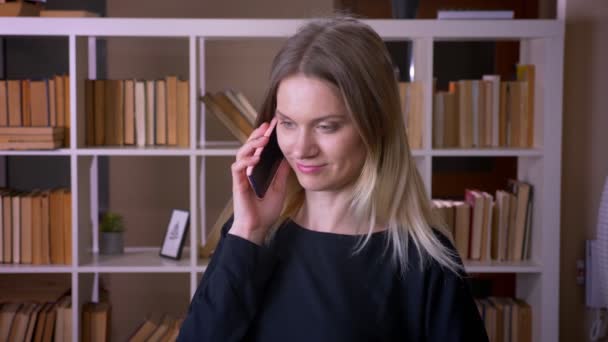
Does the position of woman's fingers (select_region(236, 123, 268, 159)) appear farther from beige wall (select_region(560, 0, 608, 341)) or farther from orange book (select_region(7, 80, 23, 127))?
beige wall (select_region(560, 0, 608, 341))

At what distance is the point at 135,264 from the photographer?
320cm

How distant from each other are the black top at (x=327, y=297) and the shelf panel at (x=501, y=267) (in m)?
1.85

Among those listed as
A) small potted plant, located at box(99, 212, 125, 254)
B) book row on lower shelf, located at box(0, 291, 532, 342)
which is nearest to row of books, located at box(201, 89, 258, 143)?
small potted plant, located at box(99, 212, 125, 254)

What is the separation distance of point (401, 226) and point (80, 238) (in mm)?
2084

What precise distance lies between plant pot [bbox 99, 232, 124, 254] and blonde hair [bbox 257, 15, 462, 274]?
6.79 ft

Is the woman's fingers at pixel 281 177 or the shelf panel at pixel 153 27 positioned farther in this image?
the shelf panel at pixel 153 27

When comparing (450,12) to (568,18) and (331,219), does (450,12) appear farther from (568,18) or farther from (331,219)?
(331,219)

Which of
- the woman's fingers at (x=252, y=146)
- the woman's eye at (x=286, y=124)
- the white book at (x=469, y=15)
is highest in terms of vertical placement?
the white book at (x=469, y=15)

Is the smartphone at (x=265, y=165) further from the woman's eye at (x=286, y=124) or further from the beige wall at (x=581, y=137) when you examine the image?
the beige wall at (x=581, y=137)

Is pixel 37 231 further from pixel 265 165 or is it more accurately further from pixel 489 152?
pixel 265 165

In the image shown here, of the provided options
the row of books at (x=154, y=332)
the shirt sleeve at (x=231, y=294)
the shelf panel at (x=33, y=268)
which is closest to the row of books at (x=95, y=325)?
the row of books at (x=154, y=332)

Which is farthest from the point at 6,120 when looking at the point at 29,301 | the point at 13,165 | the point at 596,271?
the point at 596,271

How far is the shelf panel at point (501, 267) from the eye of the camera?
3.21m

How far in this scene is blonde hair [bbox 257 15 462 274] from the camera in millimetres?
1338
